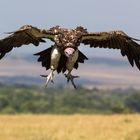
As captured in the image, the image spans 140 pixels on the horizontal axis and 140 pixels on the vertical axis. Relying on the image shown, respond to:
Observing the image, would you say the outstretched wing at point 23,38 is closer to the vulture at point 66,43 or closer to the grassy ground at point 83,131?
the vulture at point 66,43

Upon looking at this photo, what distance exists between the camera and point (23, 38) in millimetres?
8445

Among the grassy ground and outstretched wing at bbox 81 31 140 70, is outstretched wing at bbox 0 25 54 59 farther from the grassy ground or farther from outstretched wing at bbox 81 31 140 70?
the grassy ground

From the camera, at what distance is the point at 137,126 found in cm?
3516

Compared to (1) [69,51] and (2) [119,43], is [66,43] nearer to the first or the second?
(1) [69,51]

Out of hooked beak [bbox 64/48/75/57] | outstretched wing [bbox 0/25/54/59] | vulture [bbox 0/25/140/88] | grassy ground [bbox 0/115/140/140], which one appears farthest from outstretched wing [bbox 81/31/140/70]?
grassy ground [bbox 0/115/140/140]

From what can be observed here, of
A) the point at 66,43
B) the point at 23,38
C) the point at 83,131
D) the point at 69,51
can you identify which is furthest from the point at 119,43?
the point at 83,131

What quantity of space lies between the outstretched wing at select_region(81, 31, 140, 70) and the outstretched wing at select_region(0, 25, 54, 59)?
1.55 ft

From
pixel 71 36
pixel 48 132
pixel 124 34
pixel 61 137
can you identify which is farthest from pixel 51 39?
pixel 48 132

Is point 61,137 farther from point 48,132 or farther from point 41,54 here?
point 41,54

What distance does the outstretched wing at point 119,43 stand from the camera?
8.05 metres

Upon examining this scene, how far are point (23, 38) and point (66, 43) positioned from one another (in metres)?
1.35

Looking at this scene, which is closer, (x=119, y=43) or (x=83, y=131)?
(x=119, y=43)

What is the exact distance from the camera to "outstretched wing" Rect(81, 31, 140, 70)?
8.05 metres

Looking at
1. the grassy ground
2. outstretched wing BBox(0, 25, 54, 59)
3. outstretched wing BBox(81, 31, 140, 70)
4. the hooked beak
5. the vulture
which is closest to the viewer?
the hooked beak
